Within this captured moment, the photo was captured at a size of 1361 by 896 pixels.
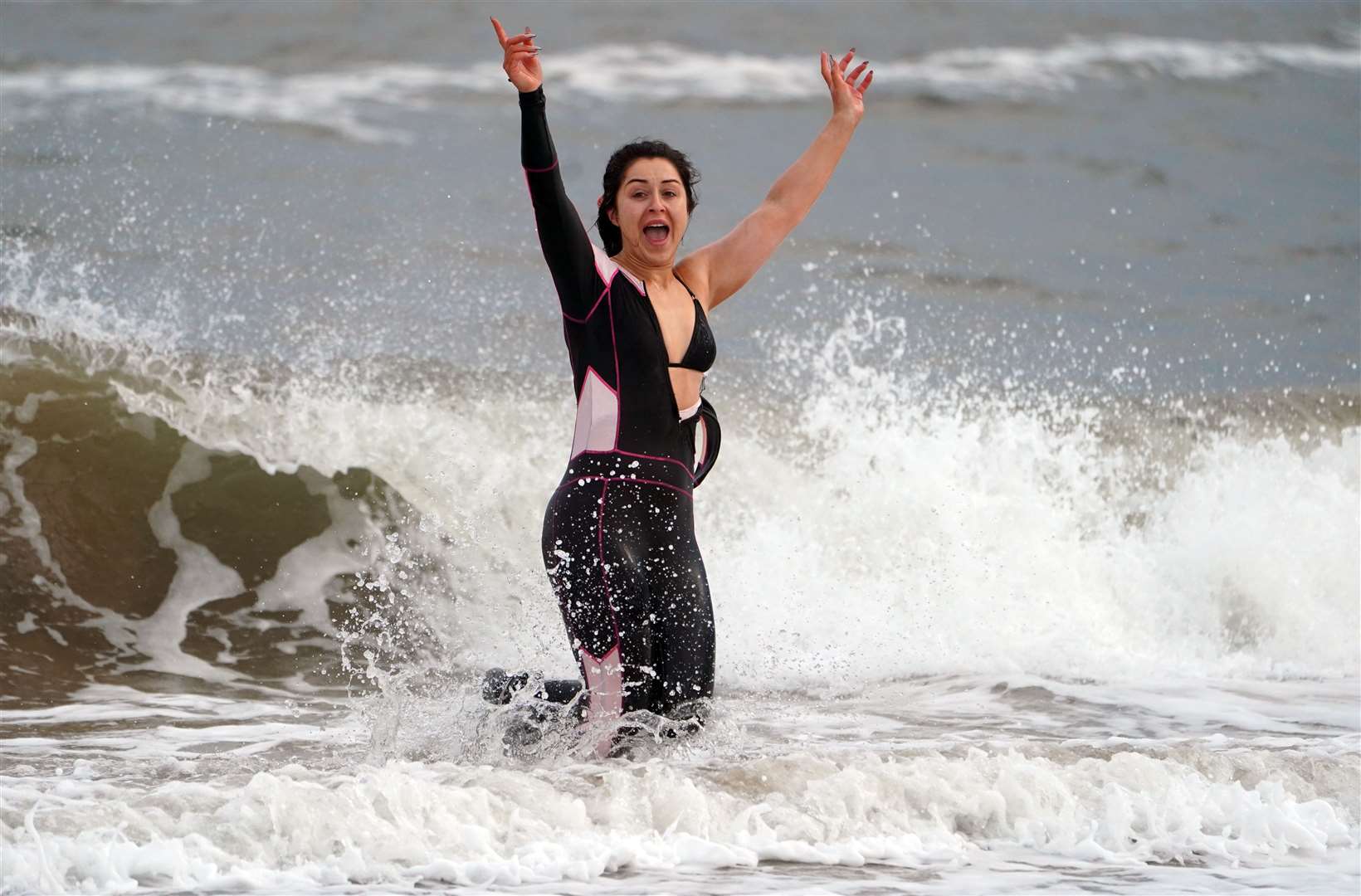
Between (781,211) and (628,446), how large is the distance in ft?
3.17

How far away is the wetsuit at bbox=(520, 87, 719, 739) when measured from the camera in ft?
12.3

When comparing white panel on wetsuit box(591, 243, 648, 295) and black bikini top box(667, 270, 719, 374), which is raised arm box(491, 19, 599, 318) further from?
black bikini top box(667, 270, 719, 374)

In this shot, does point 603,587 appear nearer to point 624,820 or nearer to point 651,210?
point 624,820

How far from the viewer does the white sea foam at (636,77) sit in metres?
19.2

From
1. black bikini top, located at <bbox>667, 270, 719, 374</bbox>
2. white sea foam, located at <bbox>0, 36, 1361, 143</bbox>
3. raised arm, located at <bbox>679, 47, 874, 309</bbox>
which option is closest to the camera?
black bikini top, located at <bbox>667, 270, 719, 374</bbox>

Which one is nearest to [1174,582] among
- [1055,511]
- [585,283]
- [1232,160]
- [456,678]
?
[1055,511]

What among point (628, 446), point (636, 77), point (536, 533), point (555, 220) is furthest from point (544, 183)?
point (636, 77)

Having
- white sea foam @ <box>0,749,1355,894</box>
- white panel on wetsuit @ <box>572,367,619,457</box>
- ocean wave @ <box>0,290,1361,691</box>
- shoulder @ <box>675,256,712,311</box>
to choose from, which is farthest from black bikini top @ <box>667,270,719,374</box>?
ocean wave @ <box>0,290,1361,691</box>

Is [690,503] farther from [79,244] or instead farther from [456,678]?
[79,244]

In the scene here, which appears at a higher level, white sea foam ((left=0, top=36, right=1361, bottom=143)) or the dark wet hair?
white sea foam ((left=0, top=36, right=1361, bottom=143))

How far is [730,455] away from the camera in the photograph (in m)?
9.20

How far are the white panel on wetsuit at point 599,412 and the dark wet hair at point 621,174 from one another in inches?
19.0

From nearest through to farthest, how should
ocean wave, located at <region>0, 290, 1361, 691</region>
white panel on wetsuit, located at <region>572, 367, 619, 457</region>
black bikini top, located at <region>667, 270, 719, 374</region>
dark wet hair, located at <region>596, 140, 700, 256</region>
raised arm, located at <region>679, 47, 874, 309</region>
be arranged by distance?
1. white panel on wetsuit, located at <region>572, 367, 619, 457</region>
2. black bikini top, located at <region>667, 270, 719, 374</region>
3. dark wet hair, located at <region>596, 140, 700, 256</region>
4. raised arm, located at <region>679, 47, 874, 309</region>
5. ocean wave, located at <region>0, 290, 1361, 691</region>

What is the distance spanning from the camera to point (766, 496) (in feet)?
28.6
